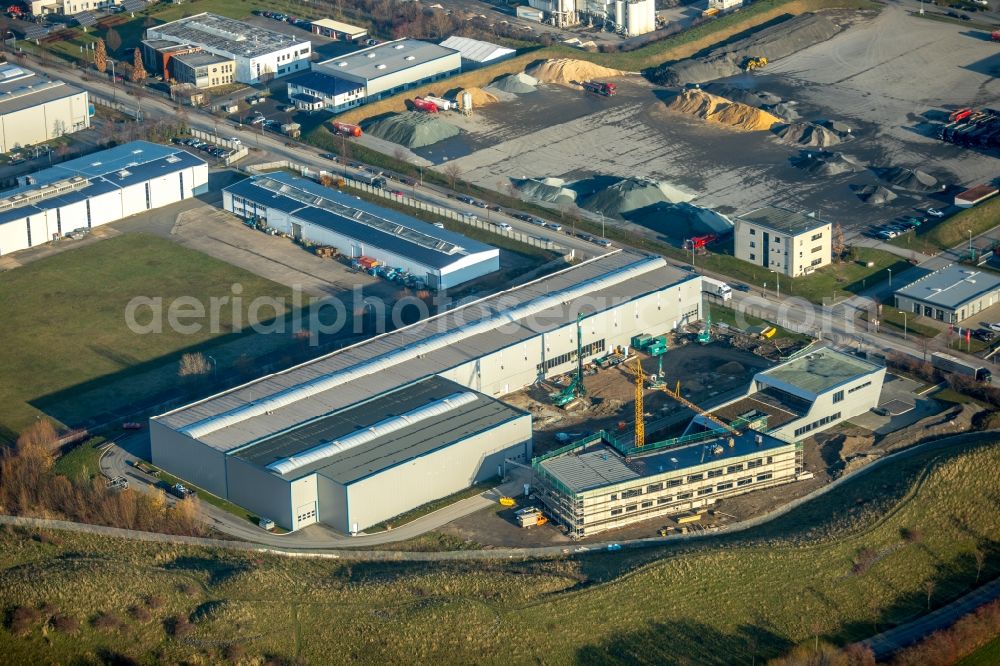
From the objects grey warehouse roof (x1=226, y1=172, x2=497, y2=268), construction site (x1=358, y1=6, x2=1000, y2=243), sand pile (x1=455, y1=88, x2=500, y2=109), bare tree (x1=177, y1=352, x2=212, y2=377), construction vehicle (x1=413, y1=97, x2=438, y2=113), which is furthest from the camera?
sand pile (x1=455, y1=88, x2=500, y2=109)

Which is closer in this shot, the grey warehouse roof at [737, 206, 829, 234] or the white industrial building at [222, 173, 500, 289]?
the white industrial building at [222, 173, 500, 289]

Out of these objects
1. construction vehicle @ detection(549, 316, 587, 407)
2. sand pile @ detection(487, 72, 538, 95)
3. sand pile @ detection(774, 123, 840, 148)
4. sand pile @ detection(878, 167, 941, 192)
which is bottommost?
construction vehicle @ detection(549, 316, 587, 407)

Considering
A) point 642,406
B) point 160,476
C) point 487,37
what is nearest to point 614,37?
point 487,37

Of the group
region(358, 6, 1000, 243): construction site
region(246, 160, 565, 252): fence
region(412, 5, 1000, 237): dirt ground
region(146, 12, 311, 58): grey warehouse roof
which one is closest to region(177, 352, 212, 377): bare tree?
region(246, 160, 565, 252): fence

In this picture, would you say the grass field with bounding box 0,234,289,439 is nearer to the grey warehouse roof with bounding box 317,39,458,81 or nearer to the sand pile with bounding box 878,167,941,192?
the grey warehouse roof with bounding box 317,39,458,81

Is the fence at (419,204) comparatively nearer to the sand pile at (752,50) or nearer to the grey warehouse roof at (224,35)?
the grey warehouse roof at (224,35)

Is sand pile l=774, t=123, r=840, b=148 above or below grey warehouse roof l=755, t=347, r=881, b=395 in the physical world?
above

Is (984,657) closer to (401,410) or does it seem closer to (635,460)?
(635,460)
